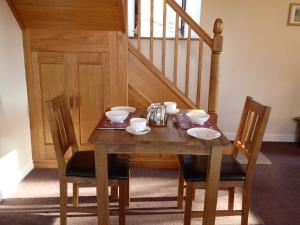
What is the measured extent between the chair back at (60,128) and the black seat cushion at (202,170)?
79 centimetres

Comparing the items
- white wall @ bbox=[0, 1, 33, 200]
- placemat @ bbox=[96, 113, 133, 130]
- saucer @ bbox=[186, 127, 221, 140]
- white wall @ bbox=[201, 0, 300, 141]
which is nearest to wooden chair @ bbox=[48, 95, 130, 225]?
placemat @ bbox=[96, 113, 133, 130]

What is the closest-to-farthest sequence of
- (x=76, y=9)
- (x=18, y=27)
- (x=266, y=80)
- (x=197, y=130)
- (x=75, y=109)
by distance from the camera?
(x=197, y=130) < (x=76, y=9) < (x=18, y=27) < (x=75, y=109) < (x=266, y=80)

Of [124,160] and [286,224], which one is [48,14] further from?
[286,224]

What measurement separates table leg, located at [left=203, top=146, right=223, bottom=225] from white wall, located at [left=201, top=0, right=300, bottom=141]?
2.30m

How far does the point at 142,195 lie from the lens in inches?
98.3

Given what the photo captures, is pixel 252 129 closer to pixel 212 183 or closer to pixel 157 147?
pixel 212 183

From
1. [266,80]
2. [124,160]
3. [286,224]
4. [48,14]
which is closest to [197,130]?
[124,160]

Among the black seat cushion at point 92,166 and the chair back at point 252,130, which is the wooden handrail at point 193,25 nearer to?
the chair back at point 252,130

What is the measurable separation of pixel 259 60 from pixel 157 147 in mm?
2646

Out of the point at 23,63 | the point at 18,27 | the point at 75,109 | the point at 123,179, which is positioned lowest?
the point at 123,179

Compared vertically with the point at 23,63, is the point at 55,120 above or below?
below

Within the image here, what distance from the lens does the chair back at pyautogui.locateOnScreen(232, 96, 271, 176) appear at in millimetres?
1773

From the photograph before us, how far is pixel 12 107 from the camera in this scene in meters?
2.56

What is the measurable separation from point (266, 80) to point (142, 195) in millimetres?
2333
